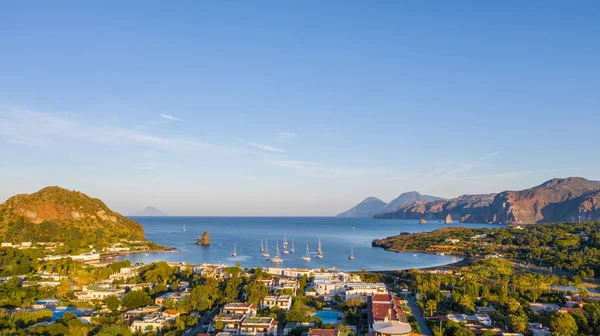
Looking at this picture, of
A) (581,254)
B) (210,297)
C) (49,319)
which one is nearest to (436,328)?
(210,297)

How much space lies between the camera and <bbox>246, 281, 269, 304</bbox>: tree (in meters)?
25.4

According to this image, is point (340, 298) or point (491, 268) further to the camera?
point (491, 268)

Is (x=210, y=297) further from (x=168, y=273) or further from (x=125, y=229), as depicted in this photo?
(x=125, y=229)

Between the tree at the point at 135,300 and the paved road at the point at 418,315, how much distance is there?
14.8 metres

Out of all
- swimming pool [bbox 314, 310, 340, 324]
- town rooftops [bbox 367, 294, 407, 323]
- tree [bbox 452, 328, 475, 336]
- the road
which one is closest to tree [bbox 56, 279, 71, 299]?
the road

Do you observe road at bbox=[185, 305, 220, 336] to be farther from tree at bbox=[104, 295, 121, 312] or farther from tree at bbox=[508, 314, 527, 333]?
tree at bbox=[508, 314, 527, 333]

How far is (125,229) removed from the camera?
2943 inches

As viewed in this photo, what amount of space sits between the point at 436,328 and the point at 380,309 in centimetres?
292

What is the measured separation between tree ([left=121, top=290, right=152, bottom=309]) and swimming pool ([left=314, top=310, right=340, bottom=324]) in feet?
31.5

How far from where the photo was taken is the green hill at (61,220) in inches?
2359

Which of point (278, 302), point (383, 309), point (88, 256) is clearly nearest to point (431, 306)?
point (383, 309)

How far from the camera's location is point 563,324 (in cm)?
1988

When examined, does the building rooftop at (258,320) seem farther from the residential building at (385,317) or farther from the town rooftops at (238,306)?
the residential building at (385,317)

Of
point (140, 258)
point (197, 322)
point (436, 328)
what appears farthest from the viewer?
point (140, 258)
